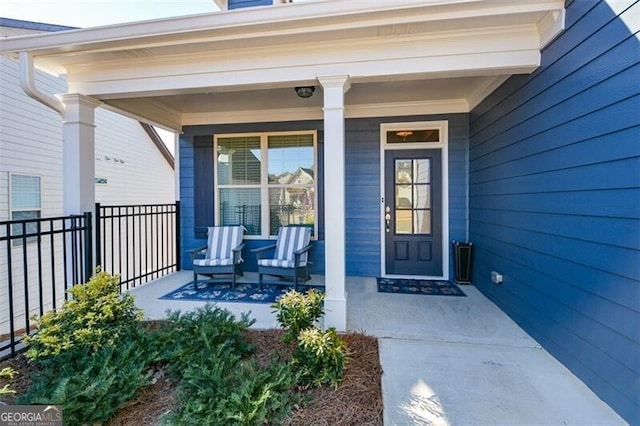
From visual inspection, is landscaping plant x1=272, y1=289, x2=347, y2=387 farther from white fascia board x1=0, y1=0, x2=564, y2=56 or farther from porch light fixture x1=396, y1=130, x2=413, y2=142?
porch light fixture x1=396, y1=130, x2=413, y2=142

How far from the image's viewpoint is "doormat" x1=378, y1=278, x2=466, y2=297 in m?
3.90

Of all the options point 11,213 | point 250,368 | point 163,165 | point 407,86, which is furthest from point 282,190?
point 163,165

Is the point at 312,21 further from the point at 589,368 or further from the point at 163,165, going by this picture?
the point at 163,165

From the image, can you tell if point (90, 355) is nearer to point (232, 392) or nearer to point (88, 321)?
point (88, 321)

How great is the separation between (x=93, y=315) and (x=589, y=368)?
11.3ft

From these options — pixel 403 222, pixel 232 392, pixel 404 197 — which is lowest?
pixel 232 392

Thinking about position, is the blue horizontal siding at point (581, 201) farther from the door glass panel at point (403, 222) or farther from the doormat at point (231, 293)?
the doormat at point (231, 293)

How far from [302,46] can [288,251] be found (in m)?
2.66

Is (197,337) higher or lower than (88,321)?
lower

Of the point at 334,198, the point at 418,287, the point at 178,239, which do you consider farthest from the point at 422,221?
the point at 178,239

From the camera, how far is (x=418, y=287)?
411 cm

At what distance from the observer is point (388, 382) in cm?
206

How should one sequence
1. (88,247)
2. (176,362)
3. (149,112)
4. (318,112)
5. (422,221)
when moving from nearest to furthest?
1. (176,362)
2. (88,247)
3. (149,112)
4. (422,221)
5. (318,112)

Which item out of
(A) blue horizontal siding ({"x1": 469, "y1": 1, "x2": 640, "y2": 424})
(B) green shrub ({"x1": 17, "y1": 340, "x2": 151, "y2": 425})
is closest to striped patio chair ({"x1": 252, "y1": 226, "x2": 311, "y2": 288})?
(B) green shrub ({"x1": 17, "y1": 340, "x2": 151, "y2": 425})
